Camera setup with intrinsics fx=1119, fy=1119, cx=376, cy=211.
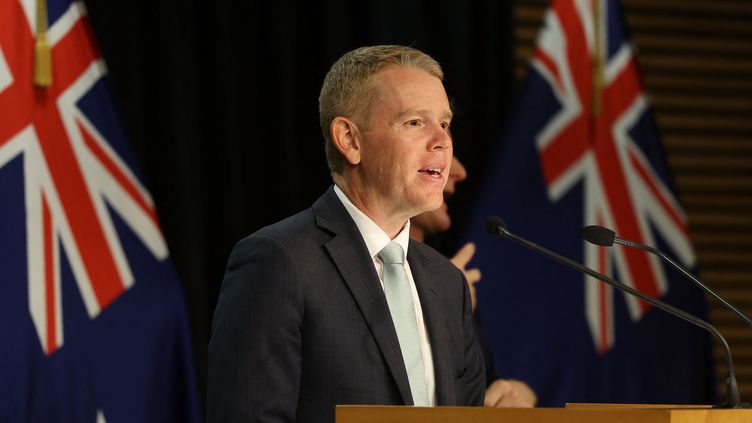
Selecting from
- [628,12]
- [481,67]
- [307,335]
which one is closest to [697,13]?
[628,12]

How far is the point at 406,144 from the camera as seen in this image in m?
2.37

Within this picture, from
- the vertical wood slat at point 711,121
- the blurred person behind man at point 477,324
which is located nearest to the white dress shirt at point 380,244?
the blurred person behind man at point 477,324

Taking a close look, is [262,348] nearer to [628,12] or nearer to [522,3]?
[522,3]

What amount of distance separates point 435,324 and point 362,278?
21 centimetres

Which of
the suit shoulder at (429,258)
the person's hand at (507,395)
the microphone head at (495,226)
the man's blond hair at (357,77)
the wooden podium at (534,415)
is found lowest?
the person's hand at (507,395)

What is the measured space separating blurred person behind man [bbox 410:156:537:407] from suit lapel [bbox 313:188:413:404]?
95 cm

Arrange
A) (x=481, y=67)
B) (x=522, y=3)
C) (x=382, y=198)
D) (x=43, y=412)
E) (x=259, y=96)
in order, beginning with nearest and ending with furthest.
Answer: (x=382, y=198) < (x=43, y=412) < (x=259, y=96) < (x=481, y=67) < (x=522, y=3)

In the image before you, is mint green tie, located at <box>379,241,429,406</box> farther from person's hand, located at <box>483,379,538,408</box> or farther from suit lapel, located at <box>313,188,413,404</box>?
person's hand, located at <box>483,379,538,408</box>

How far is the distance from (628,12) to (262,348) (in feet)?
12.6

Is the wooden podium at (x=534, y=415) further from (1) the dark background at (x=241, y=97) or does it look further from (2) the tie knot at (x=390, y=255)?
(1) the dark background at (x=241, y=97)

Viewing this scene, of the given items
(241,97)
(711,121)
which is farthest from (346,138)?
(711,121)

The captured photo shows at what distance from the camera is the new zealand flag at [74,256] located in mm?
3279

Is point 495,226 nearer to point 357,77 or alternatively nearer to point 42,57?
point 357,77

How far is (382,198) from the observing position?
2.41 metres
